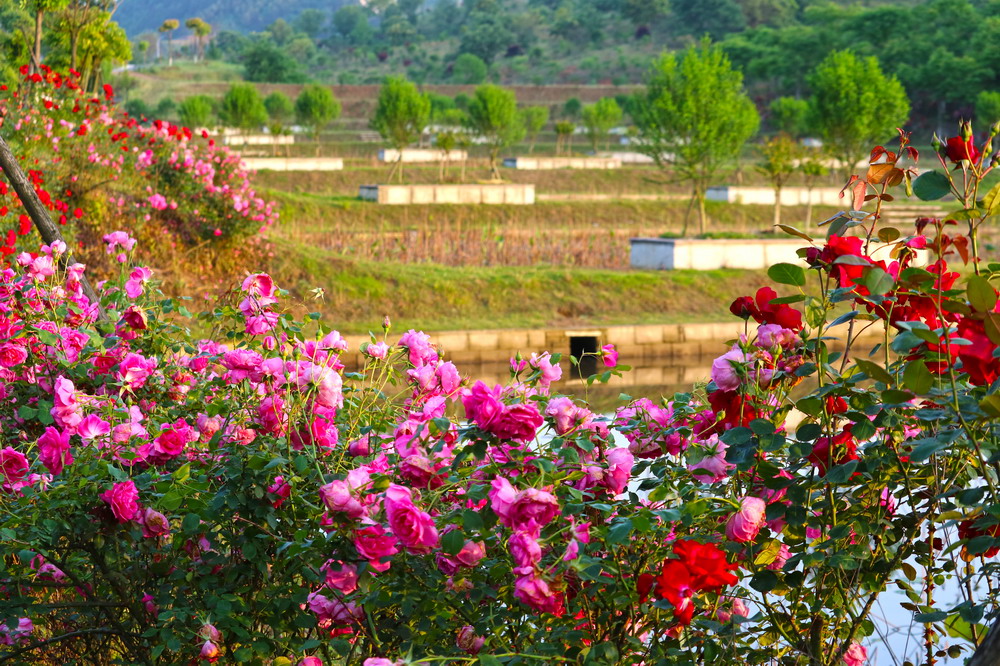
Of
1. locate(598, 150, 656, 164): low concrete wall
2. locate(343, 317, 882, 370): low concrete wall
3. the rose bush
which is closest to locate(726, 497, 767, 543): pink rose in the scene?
the rose bush

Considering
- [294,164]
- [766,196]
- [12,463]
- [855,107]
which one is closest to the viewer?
[12,463]

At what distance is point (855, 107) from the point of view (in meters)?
24.0

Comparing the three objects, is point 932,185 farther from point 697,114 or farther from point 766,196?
point 766,196

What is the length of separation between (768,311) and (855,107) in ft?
77.2

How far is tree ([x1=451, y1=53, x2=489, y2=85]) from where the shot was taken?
248ft

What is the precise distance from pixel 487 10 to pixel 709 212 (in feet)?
271

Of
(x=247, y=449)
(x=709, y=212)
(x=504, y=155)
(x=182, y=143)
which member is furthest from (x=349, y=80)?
(x=247, y=449)

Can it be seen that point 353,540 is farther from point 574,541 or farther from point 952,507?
point 952,507

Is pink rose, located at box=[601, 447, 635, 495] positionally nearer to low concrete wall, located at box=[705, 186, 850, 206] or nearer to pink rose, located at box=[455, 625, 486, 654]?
pink rose, located at box=[455, 625, 486, 654]

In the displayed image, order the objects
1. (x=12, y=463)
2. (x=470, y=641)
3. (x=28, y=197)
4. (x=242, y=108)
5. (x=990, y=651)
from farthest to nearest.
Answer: (x=242, y=108)
(x=28, y=197)
(x=12, y=463)
(x=470, y=641)
(x=990, y=651)

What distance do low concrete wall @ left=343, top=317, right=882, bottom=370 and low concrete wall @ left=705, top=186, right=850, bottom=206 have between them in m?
14.2

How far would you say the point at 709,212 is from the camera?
26062 mm

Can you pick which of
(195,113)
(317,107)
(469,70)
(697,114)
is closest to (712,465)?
(697,114)

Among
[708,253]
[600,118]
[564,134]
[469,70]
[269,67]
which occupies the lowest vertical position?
[708,253]
